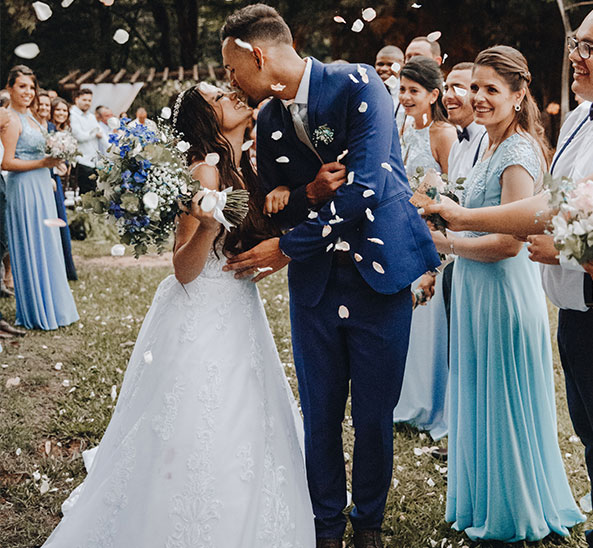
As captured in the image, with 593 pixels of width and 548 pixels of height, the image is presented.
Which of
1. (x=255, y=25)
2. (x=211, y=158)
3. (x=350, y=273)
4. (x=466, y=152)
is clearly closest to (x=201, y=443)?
(x=350, y=273)

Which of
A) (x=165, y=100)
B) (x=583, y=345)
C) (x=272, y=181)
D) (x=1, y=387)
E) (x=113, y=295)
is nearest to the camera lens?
(x=583, y=345)

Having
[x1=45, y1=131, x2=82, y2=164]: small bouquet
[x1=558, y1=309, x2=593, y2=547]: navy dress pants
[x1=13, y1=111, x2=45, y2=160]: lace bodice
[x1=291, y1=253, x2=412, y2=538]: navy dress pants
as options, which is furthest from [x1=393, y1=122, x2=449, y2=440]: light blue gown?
[x1=13, y1=111, x2=45, y2=160]: lace bodice

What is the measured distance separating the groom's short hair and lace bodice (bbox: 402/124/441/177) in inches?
81.3

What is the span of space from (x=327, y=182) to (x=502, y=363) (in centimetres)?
120

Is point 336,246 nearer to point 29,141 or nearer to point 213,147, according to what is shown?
point 213,147

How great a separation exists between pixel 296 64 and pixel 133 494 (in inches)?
75.3

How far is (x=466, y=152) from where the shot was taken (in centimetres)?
369

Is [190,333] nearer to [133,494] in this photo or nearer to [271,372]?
[271,372]

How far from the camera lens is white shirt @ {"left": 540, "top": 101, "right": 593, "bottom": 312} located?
2.61 m

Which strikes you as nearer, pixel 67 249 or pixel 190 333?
pixel 190 333

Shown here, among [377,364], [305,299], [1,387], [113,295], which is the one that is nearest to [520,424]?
[377,364]

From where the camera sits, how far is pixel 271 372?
3182 millimetres

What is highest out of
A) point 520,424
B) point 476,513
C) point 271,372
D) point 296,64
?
point 296,64

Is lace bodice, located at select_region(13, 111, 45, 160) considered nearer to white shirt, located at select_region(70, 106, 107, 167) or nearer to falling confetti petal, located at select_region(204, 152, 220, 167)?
white shirt, located at select_region(70, 106, 107, 167)
